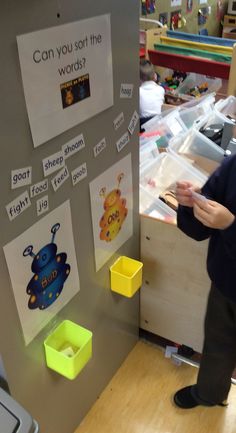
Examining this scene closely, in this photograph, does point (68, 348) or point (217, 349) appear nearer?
point (68, 348)

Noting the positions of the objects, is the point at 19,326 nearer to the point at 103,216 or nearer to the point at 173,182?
the point at 103,216

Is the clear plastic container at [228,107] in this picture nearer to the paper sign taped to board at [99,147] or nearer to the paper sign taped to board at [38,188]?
the paper sign taped to board at [99,147]

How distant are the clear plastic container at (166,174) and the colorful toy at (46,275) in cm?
59

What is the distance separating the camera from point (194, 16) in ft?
13.6

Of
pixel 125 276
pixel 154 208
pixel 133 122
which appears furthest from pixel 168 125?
pixel 125 276

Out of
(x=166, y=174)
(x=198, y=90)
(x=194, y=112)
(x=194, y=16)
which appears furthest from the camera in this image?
(x=194, y=16)

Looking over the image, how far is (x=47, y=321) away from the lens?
3.39 ft

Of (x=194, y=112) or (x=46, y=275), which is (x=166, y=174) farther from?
(x=46, y=275)

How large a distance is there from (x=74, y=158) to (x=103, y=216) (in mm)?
263

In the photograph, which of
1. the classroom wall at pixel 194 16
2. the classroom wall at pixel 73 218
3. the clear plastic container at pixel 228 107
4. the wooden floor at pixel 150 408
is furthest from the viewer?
the classroom wall at pixel 194 16

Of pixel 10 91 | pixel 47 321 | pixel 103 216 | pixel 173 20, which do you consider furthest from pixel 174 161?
pixel 173 20

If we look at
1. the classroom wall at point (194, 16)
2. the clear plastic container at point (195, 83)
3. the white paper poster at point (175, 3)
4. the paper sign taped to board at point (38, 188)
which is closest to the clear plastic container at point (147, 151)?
the paper sign taped to board at point (38, 188)

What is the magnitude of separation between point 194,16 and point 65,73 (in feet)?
12.8

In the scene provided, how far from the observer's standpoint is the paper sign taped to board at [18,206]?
79 cm
